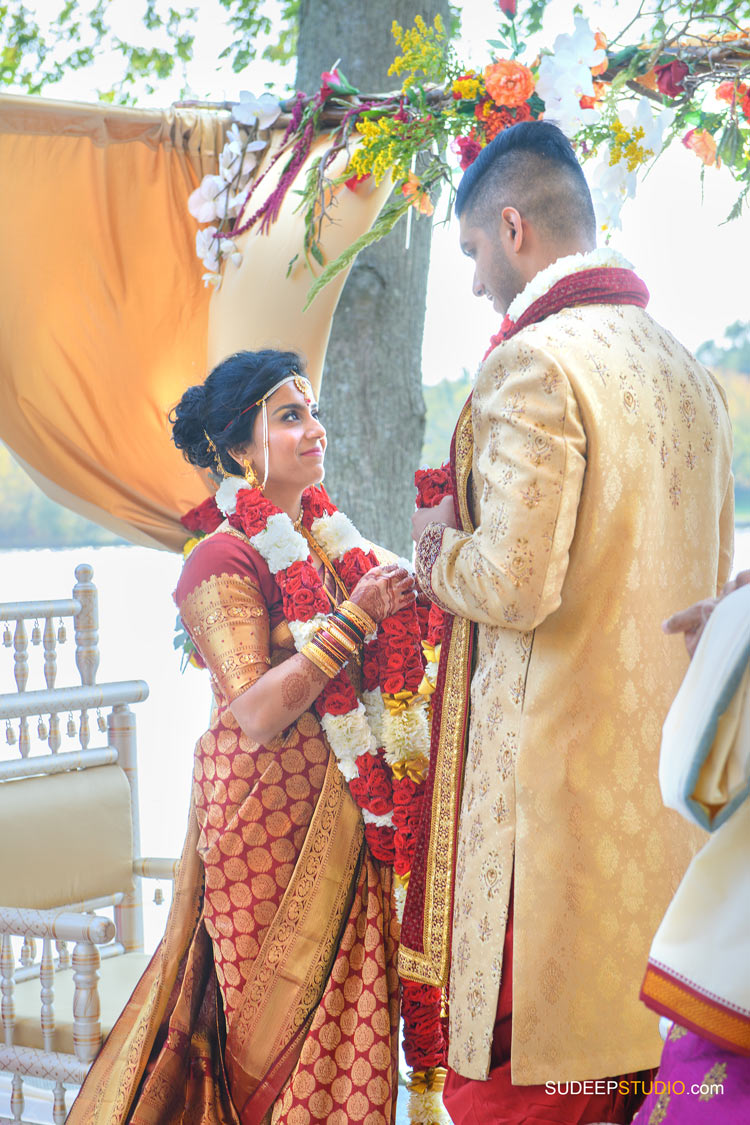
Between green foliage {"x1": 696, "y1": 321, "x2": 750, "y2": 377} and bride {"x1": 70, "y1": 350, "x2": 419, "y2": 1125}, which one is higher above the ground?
green foliage {"x1": 696, "y1": 321, "x2": 750, "y2": 377}

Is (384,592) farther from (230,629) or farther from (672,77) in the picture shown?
(672,77)

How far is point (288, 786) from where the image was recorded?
221 centimetres

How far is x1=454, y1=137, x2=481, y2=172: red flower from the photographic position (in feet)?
8.39

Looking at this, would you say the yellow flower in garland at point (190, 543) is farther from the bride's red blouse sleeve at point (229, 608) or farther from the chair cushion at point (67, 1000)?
the chair cushion at point (67, 1000)

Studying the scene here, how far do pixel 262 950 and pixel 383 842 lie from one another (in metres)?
0.33

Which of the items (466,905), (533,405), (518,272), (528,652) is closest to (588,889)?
(466,905)

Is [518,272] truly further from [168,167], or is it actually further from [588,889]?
[168,167]

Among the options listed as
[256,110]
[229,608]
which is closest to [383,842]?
[229,608]

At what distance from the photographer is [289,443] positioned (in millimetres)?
2408

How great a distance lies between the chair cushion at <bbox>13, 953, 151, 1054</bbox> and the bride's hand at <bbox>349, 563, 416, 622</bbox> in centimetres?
108

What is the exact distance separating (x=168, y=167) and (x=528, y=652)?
80.9 inches

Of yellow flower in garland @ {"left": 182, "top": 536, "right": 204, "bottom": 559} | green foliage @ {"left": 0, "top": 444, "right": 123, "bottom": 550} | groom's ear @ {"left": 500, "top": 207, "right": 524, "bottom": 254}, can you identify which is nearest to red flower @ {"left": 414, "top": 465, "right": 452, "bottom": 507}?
groom's ear @ {"left": 500, "top": 207, "right": 524, "bottom": 254}

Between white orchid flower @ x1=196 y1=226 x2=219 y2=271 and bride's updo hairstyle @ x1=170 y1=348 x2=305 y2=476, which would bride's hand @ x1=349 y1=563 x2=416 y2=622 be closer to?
bride's updo hairstyle @ x1=170 y1=348 x2=305 y2=476

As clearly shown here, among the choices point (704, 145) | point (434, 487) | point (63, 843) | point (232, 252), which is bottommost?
point (63, 843)
